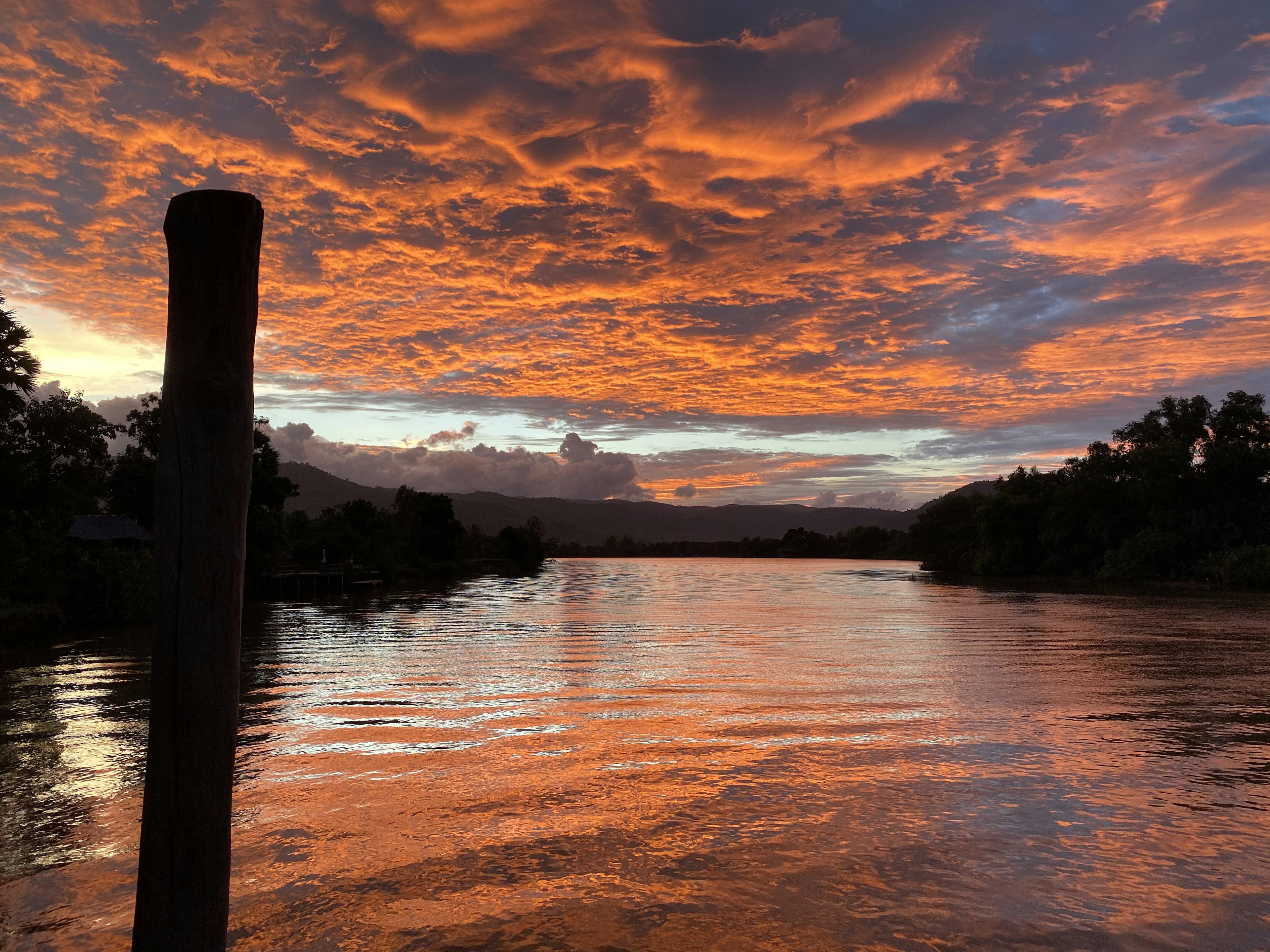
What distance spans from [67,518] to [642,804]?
91.5ft

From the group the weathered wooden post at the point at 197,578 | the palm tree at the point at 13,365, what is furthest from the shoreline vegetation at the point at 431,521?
the weathered wooden post at the point at 197,578

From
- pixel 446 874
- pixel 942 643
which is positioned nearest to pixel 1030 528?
pixel 942 643

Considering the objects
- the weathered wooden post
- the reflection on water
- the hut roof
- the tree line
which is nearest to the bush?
the reflection on water

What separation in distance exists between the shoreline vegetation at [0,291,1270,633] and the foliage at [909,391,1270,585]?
0.43 ft

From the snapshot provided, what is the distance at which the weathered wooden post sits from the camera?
10.9 feet

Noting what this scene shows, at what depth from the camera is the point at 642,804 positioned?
7.24m

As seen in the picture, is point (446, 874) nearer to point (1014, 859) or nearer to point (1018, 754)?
point (1014, 859)

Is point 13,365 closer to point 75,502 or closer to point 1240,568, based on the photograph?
point 75,502

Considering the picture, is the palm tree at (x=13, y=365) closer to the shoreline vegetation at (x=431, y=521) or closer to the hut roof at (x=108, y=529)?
the shoreline vegetation at (x=431, y=521)

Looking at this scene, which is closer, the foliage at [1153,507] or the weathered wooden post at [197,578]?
the weathered wooden post at [197,578]

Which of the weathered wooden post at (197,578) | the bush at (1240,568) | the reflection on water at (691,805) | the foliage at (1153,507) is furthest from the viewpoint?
the foliage at (1153,507)

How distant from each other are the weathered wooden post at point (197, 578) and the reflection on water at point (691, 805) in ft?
5.13

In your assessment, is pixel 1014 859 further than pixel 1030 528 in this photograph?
No

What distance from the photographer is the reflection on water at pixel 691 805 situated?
489cm
